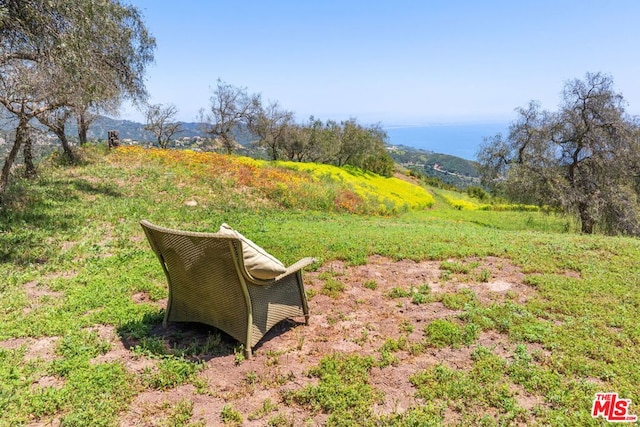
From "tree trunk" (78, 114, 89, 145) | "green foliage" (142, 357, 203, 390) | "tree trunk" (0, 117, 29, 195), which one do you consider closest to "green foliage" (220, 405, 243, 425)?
"green foliage" (142, 357, 203, 390)

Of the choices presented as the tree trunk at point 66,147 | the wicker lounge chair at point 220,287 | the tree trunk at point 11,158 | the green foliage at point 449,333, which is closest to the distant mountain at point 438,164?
the tree trunk at point 66,147

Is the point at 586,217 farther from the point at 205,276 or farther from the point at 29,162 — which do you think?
the point at 29,162

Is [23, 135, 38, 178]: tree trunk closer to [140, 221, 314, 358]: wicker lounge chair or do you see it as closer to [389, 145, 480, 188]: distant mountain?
[140, 221, 314, 358]: wicker lounge chair

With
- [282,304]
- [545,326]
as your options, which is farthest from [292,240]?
[545,326]

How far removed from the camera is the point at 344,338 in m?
4.46

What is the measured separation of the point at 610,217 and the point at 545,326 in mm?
16094

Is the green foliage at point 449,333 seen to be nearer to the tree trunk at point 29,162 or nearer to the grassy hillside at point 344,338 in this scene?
the grassy hillside at point 344,338

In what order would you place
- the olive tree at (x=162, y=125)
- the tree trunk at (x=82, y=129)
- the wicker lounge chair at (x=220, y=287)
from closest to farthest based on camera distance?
the wicker lounge chair at (x=220, y=287)
the tree trunk at (x=82, y=129)
the olive tree at (x=162, y=125)

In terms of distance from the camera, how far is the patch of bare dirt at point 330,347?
3.29 meters

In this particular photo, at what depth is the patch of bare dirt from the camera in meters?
3.29

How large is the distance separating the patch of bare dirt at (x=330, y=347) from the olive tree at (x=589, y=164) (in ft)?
44.2

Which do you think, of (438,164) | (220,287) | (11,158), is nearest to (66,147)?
(11,158)

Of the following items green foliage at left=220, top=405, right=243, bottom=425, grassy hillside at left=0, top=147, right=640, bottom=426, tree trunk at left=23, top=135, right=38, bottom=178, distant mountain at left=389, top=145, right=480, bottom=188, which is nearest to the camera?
green foliage at left=220, top=405, right=243, bottom=425

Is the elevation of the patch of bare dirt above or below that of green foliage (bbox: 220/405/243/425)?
above
